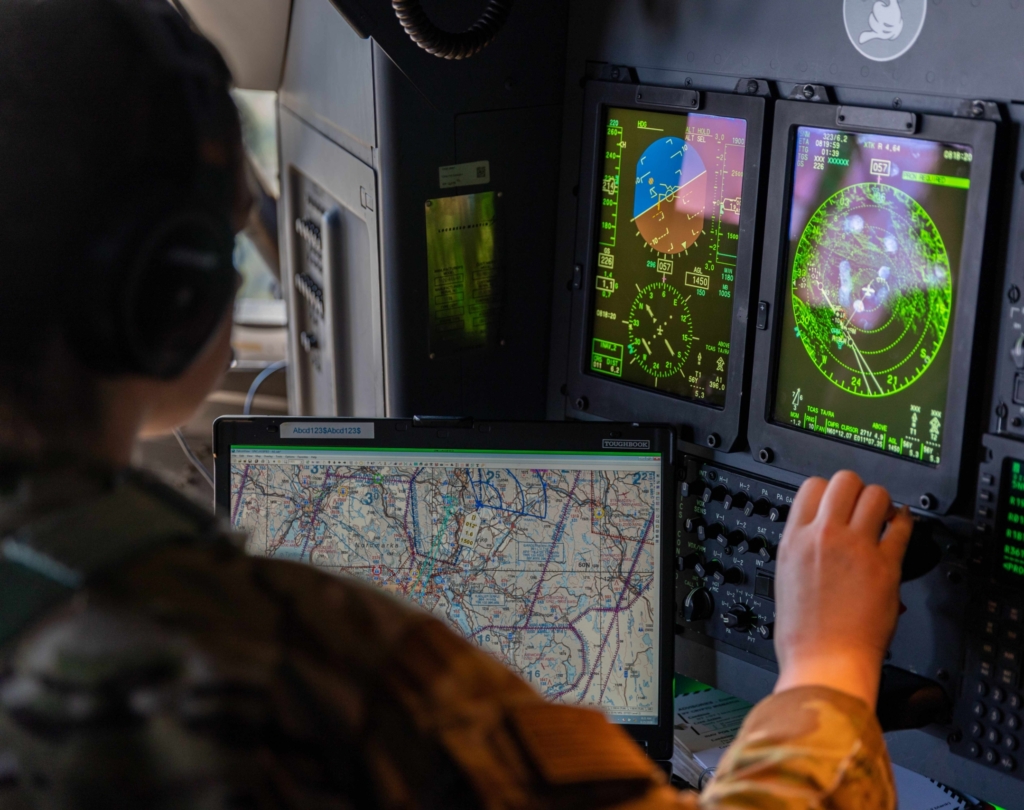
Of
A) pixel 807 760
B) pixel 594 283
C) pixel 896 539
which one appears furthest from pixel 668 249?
pixel 807 760

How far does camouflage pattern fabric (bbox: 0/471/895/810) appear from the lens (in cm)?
55

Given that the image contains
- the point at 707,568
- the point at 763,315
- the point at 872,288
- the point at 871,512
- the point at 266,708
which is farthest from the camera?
the point at 707,568

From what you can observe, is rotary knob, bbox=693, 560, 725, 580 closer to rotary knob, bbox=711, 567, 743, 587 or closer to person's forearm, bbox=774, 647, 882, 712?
rotary knob, bbox=711, 567, 743, 587

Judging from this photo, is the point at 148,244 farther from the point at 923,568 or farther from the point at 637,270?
the point at 637,270

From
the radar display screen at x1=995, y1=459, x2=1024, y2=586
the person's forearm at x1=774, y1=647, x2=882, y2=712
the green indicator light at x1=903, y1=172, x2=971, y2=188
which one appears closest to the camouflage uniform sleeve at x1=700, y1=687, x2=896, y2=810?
the person's forearm at x1=774, y1=647, x2=882, y2=712

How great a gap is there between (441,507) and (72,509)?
748 millimetres

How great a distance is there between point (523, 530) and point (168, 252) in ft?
2.46

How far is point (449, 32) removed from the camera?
55.0 inches

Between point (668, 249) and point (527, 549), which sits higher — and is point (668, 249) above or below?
above

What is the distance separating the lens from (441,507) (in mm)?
1319

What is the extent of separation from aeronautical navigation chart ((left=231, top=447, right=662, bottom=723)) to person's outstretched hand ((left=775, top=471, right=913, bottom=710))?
288mm

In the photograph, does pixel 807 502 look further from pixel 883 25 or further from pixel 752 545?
pixel 883 25

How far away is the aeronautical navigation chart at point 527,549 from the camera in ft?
4.30

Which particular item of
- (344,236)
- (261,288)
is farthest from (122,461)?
(261,288)
